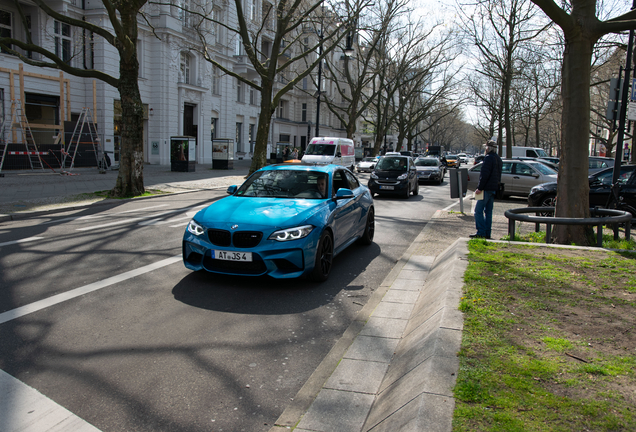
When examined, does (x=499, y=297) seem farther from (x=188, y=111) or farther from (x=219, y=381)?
(x=188, y=111)

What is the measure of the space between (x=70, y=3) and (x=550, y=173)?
25359mm

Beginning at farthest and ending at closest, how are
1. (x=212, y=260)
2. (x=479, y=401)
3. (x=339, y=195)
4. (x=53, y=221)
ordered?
(x=53, y=221), (x=339, y=195), (x=212, y=260), (x=479, y=401)

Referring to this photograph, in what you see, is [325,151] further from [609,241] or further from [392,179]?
[609,241]

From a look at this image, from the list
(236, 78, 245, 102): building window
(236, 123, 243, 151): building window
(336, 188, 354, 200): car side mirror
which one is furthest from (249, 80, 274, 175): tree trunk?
(236, 123, 243, 151): building window

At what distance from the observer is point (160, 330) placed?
14.6 feet

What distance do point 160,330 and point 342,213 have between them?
10.7ft

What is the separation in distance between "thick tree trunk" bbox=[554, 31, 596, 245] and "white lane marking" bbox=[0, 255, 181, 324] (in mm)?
6073

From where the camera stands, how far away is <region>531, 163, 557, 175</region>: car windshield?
1775 centimetres

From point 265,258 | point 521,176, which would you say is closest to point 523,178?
point 521,176

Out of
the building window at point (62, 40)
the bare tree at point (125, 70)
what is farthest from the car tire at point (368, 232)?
the building window at point (62, 40)

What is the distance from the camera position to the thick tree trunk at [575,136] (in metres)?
7.57

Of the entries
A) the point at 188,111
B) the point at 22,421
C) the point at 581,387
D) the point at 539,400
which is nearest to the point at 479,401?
the point at 539,400

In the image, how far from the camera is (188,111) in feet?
117

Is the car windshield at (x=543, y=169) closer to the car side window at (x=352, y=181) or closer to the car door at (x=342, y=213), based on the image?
the car side window at (x=352, y=181)
